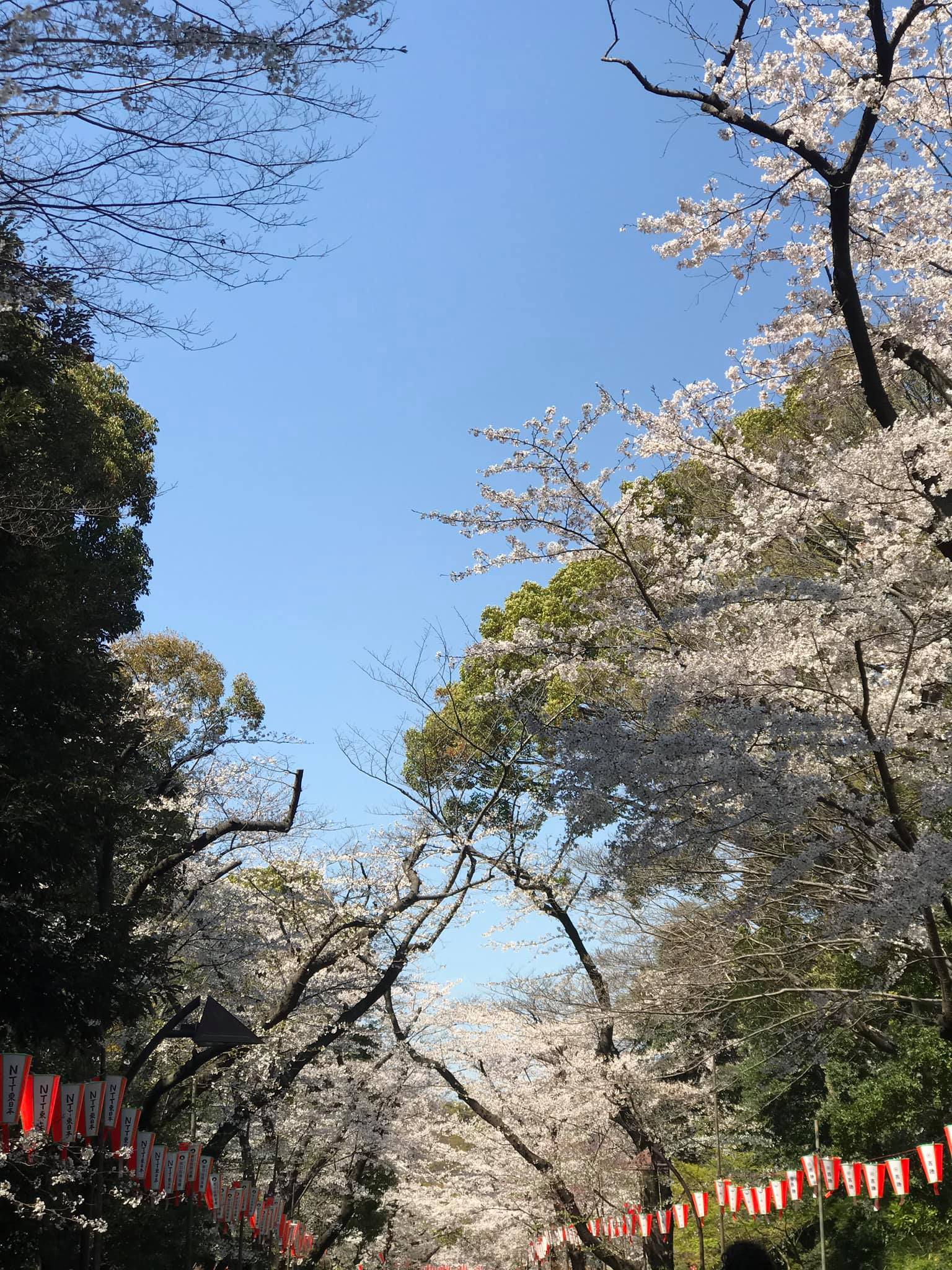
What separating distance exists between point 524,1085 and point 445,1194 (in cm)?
238

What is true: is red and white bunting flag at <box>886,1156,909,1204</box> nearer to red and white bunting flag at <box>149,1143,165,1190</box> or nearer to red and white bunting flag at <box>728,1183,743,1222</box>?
red and white bunting flag at <box>728,1183,743,1222</box>

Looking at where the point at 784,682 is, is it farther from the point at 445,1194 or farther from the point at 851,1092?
the point at 445,1194

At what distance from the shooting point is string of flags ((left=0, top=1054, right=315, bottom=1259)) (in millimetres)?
5113

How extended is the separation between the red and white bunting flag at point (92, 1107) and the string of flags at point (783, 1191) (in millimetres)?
5721

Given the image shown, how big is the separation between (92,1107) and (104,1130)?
1.91 ft

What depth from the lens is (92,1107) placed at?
5785mm

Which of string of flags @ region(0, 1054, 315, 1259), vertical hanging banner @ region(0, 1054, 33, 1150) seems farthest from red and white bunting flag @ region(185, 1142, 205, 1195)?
vertical hanging banner @ region(0, 1054, 33, 1150)

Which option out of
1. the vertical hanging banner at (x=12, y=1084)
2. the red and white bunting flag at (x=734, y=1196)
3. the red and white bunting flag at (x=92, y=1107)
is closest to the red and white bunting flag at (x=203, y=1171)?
the red and white bunting flag at (x=92, y=1107)

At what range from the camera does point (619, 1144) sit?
1249 cm

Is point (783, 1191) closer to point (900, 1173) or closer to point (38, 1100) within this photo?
point (900, 1173)

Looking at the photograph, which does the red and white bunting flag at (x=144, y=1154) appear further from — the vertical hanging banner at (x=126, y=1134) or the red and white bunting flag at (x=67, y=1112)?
the red and white bunting flag at (x=67, y=1112)

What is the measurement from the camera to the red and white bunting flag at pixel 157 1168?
696 cm

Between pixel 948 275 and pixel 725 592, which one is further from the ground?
pixel 948 275

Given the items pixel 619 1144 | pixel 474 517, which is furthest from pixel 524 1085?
pixel 474 517
